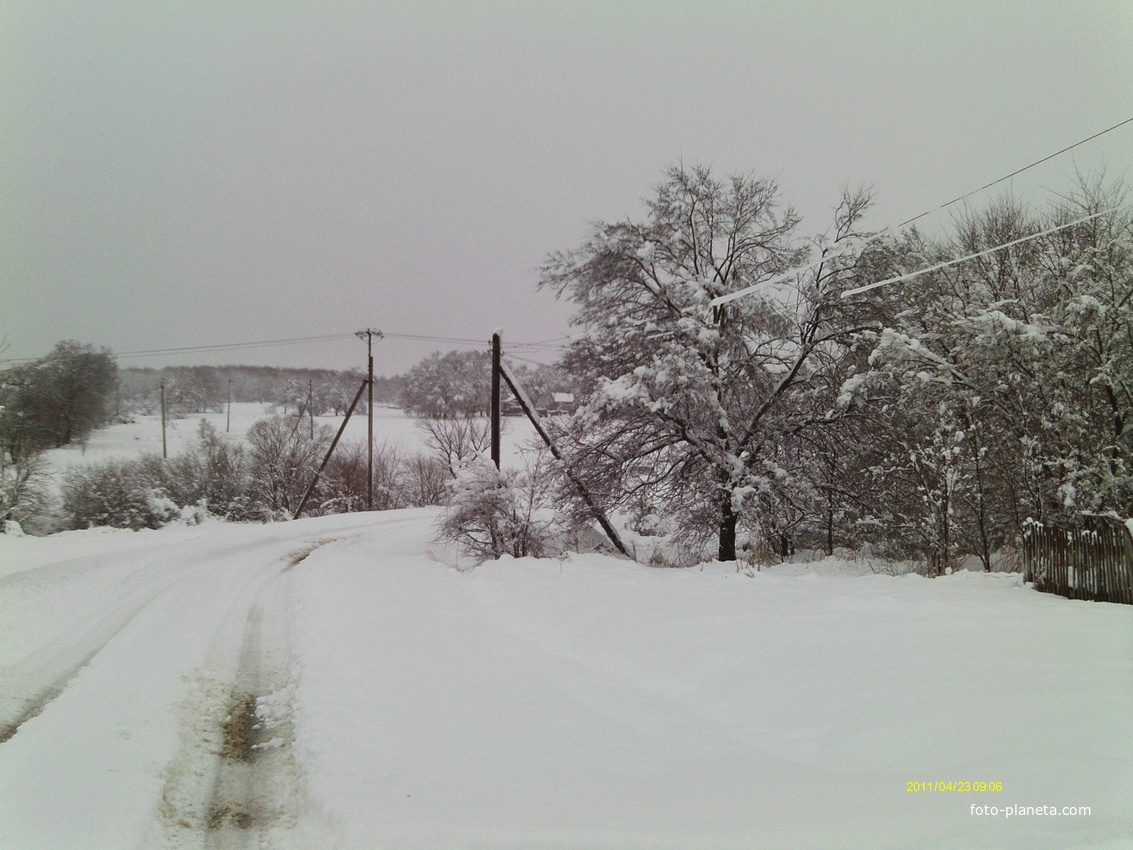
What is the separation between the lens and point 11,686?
203 inches

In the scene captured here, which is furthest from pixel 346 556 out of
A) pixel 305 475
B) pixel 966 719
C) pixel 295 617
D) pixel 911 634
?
pixel 305 475

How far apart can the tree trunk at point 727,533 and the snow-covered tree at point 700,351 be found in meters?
0.03

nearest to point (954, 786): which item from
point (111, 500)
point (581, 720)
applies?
point (581, 720)

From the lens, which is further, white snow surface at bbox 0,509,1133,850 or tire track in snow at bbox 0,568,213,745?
tire track in snow at bbox 0,568,213,745

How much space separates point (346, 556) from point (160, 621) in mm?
5313

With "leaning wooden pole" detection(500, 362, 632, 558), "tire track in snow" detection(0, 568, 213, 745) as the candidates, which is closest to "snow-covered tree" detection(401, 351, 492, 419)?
"leaning wooden pole" detection(500, 362, 632, 558)

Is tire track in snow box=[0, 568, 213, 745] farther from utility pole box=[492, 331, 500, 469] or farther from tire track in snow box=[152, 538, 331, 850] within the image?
utility pole box=[492, 331, 500, 469]

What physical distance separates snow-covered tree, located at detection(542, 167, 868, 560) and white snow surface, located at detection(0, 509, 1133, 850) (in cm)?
425

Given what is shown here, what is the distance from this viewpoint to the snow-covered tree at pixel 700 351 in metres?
11.7

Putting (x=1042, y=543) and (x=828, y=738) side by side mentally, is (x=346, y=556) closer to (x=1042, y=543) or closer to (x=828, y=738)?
(x=828, y=738)

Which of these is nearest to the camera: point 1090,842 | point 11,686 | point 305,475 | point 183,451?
point 1090,842

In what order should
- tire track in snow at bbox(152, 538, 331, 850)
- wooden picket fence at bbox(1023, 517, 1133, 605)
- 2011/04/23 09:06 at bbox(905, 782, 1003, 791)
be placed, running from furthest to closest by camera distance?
wooden picket fence at bbox(1023, 517, 1133, 605), tire track in snow at bbox(152, 538, 331, 850), 2011/04/23 09:06 at bbox(905, 782, 1003, 791)

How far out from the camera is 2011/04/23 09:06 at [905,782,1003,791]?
305 cm

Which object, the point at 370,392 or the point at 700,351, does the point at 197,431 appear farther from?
the point at 700,351
